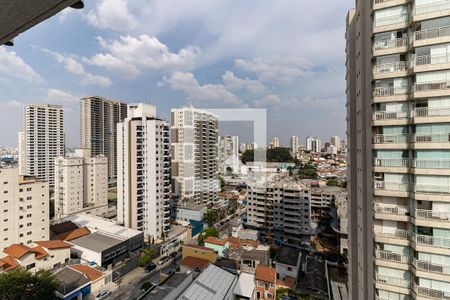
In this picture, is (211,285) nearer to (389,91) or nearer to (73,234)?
(389,91)

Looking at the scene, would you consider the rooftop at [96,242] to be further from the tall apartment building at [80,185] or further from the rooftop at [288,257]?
the rooftop at [288,257]

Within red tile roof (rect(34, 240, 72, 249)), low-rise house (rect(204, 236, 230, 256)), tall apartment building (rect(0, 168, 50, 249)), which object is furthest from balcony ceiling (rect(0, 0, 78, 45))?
tall apartment building (rect(0, 168, 50, 249))

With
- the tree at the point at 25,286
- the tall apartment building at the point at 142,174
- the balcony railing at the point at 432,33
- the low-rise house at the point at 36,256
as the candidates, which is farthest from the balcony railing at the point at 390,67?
the low-rise house at the point at 36,256

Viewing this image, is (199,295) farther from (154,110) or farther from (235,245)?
(154,110)

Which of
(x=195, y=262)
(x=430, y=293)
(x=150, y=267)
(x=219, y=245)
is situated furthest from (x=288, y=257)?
(x=430, y=293)

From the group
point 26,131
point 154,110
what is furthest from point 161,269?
point 26,131

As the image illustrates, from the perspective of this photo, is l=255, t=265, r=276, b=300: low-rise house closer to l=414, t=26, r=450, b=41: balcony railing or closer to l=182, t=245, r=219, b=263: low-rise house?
l=182, t=245, r=219, b=263: low-rise house
